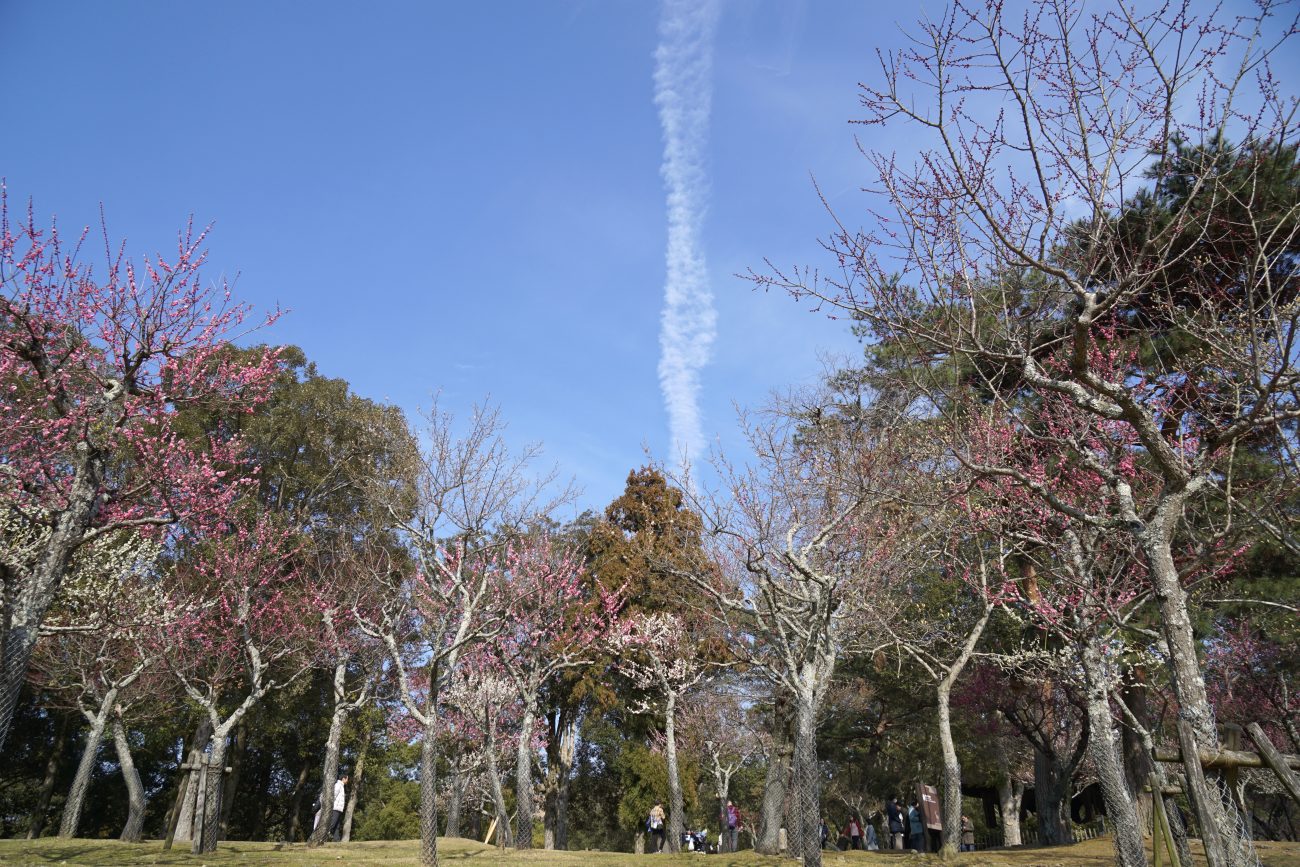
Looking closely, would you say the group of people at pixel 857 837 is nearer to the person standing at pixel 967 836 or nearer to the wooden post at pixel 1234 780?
the person standing at pixel 967 836

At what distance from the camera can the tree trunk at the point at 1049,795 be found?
56.8 feet

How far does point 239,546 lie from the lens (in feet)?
57.9

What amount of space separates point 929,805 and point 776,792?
13.4 ft

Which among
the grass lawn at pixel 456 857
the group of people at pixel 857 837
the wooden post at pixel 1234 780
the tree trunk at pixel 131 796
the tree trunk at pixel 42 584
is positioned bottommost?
the group of people at pixel 857 837

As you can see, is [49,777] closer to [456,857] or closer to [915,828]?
[456,857]

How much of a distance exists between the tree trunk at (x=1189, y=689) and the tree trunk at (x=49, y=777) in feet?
85.7

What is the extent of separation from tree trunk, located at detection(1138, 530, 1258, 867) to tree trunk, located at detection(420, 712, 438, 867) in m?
9.12

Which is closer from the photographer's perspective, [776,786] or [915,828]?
[776,786]

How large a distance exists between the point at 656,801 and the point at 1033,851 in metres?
13.8

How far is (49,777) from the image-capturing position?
21359 mm

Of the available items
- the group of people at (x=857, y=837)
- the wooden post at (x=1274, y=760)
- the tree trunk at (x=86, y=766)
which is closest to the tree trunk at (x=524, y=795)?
the tree trunk at (x=86, y=766)

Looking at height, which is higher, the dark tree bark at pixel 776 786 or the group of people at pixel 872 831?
the dark tree bark at pixel 776 786

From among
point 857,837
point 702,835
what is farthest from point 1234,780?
point 857,837

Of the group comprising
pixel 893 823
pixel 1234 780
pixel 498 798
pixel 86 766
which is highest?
pixel 1234 780
